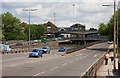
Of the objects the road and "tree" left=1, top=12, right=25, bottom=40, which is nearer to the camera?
the road

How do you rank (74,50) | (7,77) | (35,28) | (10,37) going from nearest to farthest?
(7,77)
(74,50)
(10,37)
(35,28)

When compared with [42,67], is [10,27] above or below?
above

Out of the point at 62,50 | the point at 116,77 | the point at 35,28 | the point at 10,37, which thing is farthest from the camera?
the point at 35,28

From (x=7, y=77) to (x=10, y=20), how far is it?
3628 inches

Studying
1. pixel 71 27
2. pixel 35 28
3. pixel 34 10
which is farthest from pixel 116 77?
pixel 71 27

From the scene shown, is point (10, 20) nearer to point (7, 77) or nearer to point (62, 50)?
point (62, 50)

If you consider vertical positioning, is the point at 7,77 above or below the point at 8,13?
below

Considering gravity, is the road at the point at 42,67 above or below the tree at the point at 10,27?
below

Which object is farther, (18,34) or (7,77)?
(18,34)

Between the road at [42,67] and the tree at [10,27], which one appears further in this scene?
the tree at [10,27]

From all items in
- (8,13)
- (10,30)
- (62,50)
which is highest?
(8,13)

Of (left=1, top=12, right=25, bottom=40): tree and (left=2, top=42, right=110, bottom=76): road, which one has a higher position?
(left=1, top=12, right=25, bottom=40): tree

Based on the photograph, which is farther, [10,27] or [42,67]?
[10,27]

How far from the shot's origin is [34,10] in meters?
55.3
